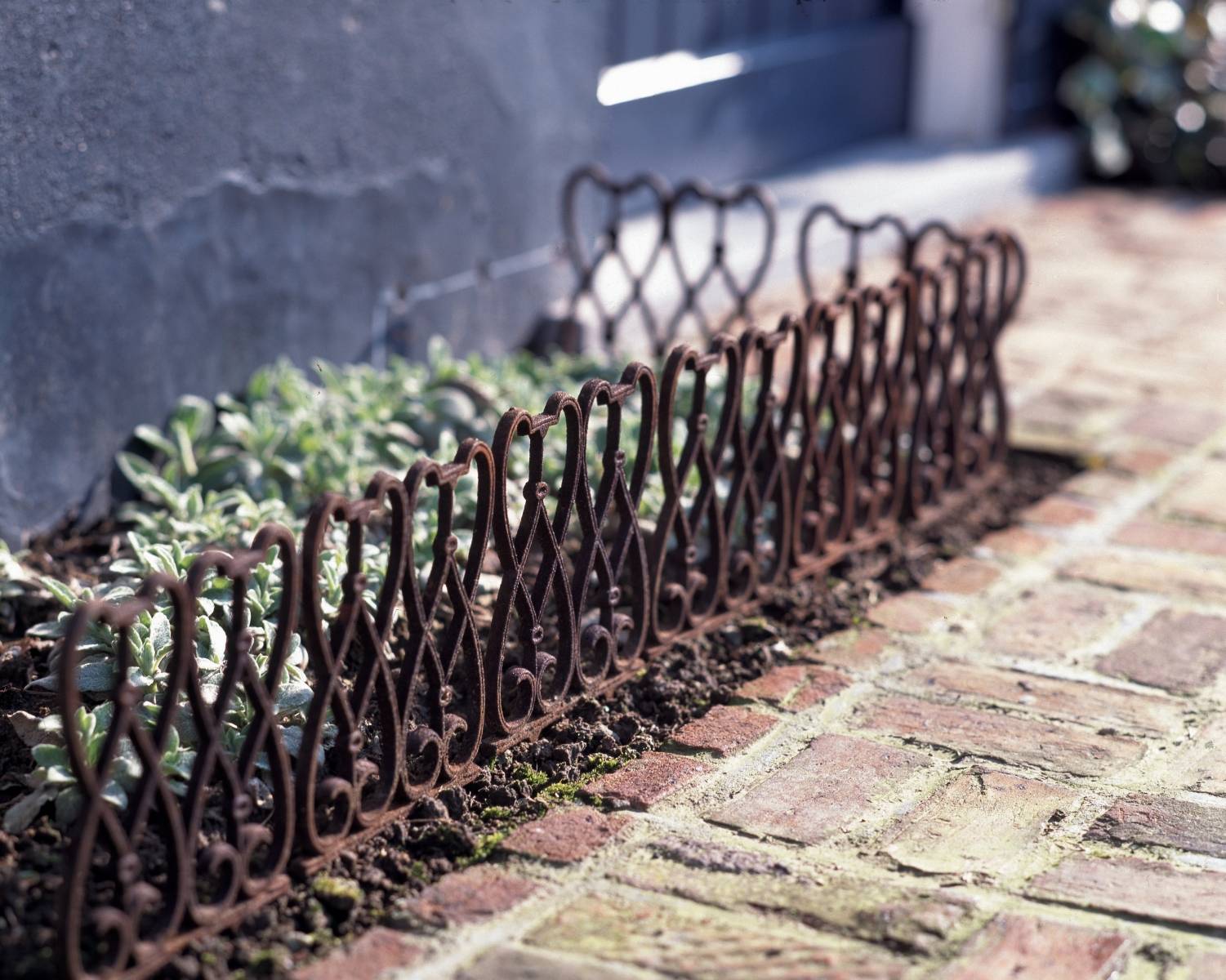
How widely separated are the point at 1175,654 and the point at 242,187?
92.9 inches

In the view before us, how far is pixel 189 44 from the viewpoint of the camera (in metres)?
3.59

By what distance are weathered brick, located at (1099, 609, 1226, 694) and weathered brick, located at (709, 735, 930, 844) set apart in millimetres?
630

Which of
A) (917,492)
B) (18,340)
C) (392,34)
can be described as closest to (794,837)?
(917,492)

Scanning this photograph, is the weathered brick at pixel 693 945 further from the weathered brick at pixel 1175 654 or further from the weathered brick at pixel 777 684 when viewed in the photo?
the weathered brick at pixel 1175 654

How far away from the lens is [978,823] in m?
2.50

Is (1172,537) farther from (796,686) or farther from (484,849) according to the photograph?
(484,849)

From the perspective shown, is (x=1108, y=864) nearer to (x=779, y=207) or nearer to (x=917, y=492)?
(x=917, y=492)

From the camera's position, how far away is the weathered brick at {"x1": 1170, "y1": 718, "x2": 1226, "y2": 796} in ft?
8.68

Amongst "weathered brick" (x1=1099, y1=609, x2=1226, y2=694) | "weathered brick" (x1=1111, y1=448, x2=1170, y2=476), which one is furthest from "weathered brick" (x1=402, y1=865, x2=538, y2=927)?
"weathered brick" (x1=1111, y1=448, x2=1170, y2=476)

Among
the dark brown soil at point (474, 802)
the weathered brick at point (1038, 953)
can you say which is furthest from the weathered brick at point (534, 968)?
the weathered brick at point (1038, 953)

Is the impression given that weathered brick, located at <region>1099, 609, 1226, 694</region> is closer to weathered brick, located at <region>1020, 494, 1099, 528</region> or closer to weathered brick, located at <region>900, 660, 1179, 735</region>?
weathered brick, located at <region>900, 660, 1179, 735</region>

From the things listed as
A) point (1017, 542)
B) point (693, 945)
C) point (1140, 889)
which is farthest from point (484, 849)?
point (1017, 542)

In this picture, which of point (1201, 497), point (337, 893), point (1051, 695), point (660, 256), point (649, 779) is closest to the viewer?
point (337, 893)

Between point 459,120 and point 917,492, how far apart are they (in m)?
1.68
